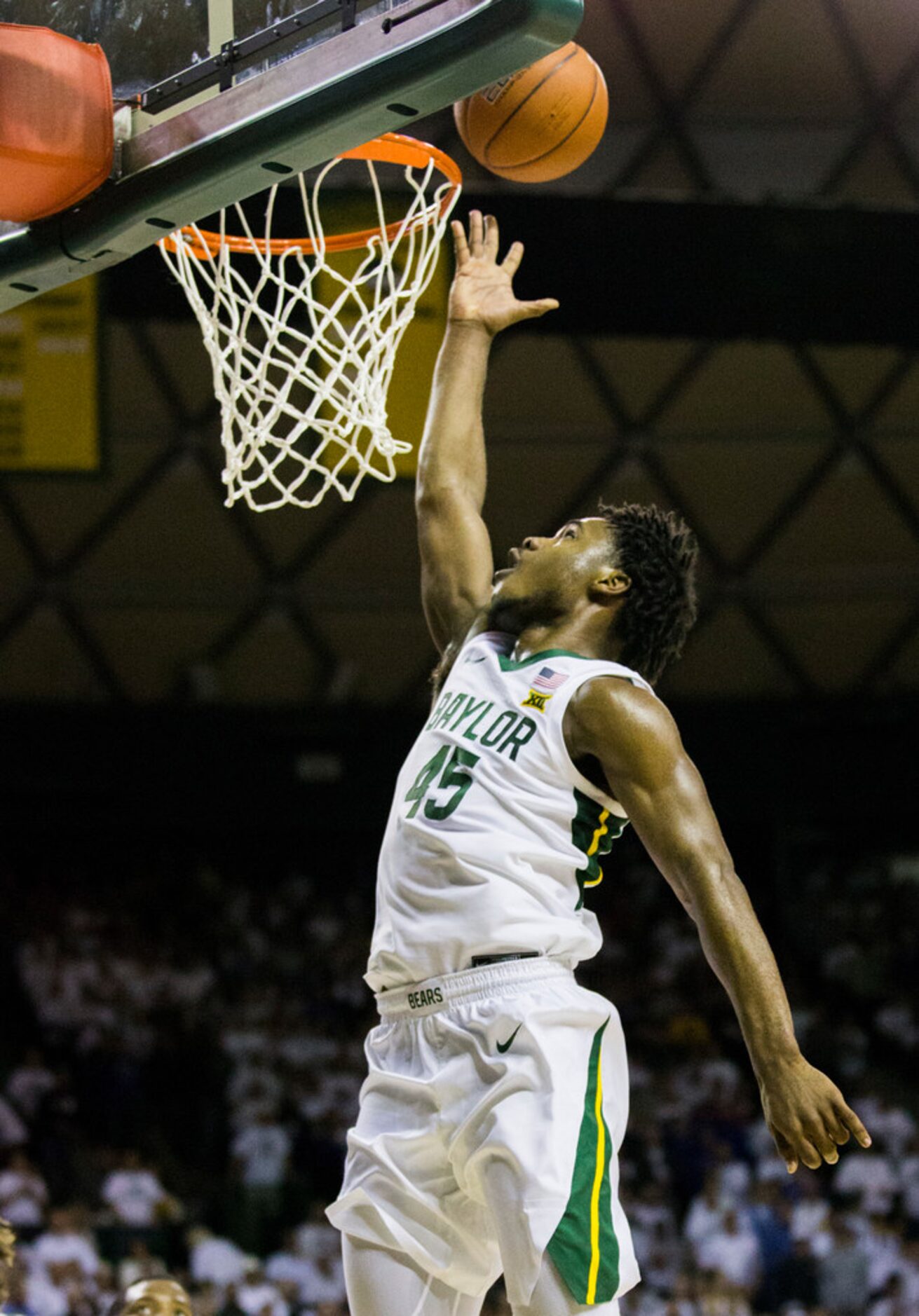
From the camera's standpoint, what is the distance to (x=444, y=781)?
11.8 feet

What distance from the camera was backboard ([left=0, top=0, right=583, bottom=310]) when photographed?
10.9ft

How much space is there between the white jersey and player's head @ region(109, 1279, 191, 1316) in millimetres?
1558

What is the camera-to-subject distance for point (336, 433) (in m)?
4.86

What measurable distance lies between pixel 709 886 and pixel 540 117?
87.3 inches

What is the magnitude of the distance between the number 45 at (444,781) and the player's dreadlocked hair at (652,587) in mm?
514

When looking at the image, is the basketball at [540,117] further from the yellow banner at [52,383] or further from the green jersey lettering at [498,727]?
the yellow banner at [52,383]

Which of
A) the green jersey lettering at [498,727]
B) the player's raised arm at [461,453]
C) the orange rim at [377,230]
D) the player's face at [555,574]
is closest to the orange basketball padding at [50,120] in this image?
the orange rim at [377,230]

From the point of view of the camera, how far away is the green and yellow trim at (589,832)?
11.8 ft

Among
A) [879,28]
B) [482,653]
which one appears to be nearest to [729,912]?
[482,653]

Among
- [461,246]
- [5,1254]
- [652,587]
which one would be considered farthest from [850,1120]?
[461,246]

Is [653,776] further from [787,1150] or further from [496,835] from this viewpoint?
[787,1150]

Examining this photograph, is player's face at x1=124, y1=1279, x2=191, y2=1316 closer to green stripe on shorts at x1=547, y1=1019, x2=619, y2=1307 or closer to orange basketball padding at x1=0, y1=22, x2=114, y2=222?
green stripe on shorts at x1=547, y1=1019, x2=619, y2=1307

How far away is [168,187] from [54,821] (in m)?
10.9

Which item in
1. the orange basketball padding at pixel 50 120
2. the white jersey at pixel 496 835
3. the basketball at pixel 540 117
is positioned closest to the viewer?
the white jersey at pixel 496 835
